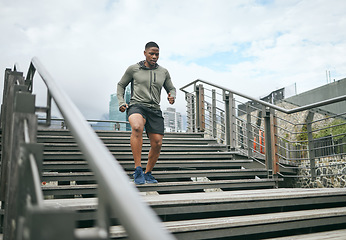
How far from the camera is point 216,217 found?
2.71 m

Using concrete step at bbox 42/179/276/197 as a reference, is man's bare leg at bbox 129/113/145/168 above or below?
above

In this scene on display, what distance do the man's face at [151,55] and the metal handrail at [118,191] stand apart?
292 cm

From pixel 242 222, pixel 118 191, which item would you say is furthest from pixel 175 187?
pixel 118 191

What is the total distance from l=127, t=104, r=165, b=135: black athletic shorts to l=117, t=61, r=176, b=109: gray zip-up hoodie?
63mm

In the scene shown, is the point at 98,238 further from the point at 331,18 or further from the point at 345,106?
the point at 331,18

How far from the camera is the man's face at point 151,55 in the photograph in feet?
12.9

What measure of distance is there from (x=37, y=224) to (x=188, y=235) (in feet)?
5.58

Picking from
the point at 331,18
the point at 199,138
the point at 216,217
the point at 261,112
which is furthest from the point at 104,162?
the point at 331,18

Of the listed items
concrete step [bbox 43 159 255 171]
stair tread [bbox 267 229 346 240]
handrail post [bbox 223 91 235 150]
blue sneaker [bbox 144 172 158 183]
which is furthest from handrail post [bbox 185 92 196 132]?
stair tread [bbox 267 229 346 240]

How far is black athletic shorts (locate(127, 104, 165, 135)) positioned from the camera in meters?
3.83

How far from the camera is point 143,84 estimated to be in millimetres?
3945

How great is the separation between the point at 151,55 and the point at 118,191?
3.36m

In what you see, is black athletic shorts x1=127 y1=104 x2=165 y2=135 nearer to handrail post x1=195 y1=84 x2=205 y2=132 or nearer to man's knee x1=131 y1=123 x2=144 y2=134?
man's knee x1=131 y1=123 x2=144 y2=134

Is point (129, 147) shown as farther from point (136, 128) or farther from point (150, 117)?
point (136, 128)
